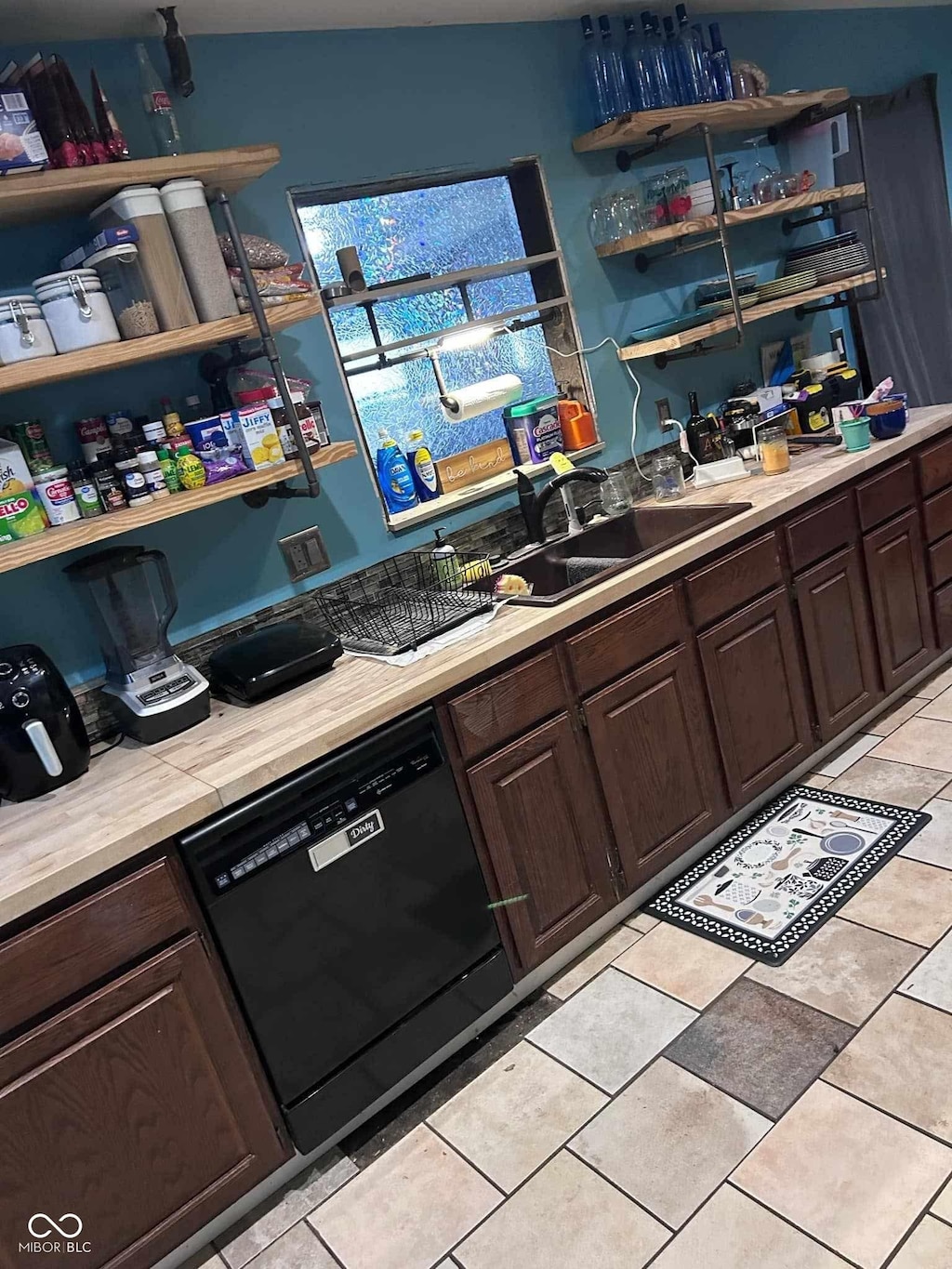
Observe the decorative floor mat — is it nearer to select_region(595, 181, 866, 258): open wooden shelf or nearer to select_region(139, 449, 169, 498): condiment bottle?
select_region(139, 449, 169, 498): condiment bottle

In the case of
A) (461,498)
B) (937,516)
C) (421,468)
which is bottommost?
(937,516)

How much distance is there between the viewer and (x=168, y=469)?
77.7 inches

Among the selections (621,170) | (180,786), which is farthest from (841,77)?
(180,786)

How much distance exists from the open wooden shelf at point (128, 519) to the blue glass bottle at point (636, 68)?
168 cm

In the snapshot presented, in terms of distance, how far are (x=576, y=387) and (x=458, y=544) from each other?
711mm

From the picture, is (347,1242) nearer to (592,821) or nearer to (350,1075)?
(350,1075)

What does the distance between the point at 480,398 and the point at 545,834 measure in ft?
4.11

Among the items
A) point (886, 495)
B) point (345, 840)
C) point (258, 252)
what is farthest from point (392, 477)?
point (886, 495)

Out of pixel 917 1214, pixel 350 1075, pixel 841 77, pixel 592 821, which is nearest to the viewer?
pixel 917 1214

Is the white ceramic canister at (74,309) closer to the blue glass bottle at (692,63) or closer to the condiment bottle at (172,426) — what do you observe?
the condiment bottle at (172,426)

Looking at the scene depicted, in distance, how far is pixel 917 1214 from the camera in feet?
4.78

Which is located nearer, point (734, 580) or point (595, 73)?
point (734, 580)

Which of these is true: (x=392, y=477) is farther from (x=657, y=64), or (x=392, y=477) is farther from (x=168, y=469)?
(x=657, y=64)

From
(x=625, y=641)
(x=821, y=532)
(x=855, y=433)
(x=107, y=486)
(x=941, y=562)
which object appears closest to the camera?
(x=107, y=486)
